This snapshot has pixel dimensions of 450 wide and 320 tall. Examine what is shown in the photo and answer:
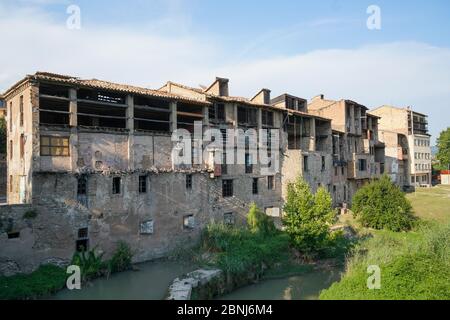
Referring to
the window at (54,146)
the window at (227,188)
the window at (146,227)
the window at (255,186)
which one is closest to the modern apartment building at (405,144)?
the window at (255,186)

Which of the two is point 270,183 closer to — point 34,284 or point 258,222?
point 258,222

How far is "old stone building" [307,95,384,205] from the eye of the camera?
40.4 meters

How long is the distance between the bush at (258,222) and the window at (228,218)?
4.54 feet

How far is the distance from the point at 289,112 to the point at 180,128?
1144cm

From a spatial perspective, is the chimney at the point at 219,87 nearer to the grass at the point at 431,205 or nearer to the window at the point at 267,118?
the window at the point at 267,118

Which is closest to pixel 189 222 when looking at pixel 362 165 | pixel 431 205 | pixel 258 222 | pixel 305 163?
pixel 258 222

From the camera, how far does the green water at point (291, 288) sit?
18609 millimetres

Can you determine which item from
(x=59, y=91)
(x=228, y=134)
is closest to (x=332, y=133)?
(x=228, y=134)

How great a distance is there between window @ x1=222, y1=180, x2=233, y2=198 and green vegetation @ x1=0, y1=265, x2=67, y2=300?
41.9 ft

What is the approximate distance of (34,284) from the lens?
17.9 meters

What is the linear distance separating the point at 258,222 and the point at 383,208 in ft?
40.9
